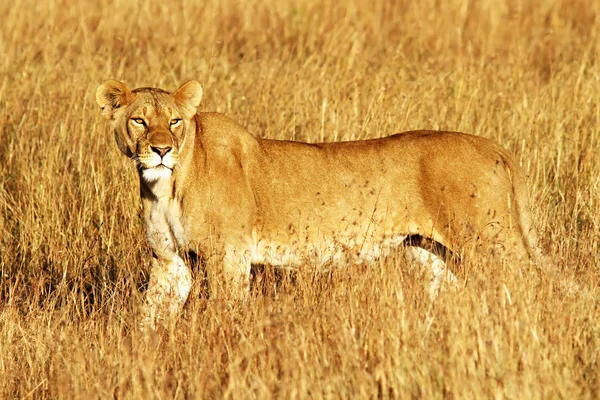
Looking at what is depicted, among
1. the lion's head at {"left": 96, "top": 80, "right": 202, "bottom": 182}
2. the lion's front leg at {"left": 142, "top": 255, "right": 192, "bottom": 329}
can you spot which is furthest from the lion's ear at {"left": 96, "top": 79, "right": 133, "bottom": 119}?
the lion's front leg at {"left": 142, "top": 255, "right": 192, "bottom": 329}

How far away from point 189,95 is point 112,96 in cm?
43

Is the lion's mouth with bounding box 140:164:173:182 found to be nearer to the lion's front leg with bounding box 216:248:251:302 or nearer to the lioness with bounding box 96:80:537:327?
the lioness with bounding box 96:80:537:327

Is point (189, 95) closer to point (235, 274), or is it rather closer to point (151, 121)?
point (151, 121)

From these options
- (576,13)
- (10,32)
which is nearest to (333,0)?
(576,13)

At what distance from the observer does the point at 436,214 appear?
225 inches

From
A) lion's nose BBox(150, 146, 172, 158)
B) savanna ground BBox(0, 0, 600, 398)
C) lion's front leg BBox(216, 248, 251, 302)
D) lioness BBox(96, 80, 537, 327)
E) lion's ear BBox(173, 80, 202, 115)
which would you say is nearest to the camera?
savanna ground BBox(0, 0, 600, 398)

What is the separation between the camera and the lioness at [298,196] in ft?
18.5

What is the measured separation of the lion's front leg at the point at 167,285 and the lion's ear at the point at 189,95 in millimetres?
857

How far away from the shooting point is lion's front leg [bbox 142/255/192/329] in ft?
18.5

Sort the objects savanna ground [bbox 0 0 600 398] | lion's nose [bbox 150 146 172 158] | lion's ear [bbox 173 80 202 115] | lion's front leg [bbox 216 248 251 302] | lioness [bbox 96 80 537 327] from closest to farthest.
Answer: savanna ground [bbox 0 0 600 398], lion's nose [bbox 150 146 172 158], lion's front leg [bbox 216 248 251 302], lioness [bbox 96 80 537 327], lion's ear [bbox 173 80 202 115]

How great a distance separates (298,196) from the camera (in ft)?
19.5

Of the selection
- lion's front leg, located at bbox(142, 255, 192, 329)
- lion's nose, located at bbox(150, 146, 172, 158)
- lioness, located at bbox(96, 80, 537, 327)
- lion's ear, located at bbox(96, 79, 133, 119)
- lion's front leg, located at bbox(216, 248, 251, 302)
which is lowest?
lion's front leg, located at bbox(142, 255, 192, 329)

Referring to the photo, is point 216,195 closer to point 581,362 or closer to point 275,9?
point 581,362

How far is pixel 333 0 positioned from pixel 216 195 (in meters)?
6.33
